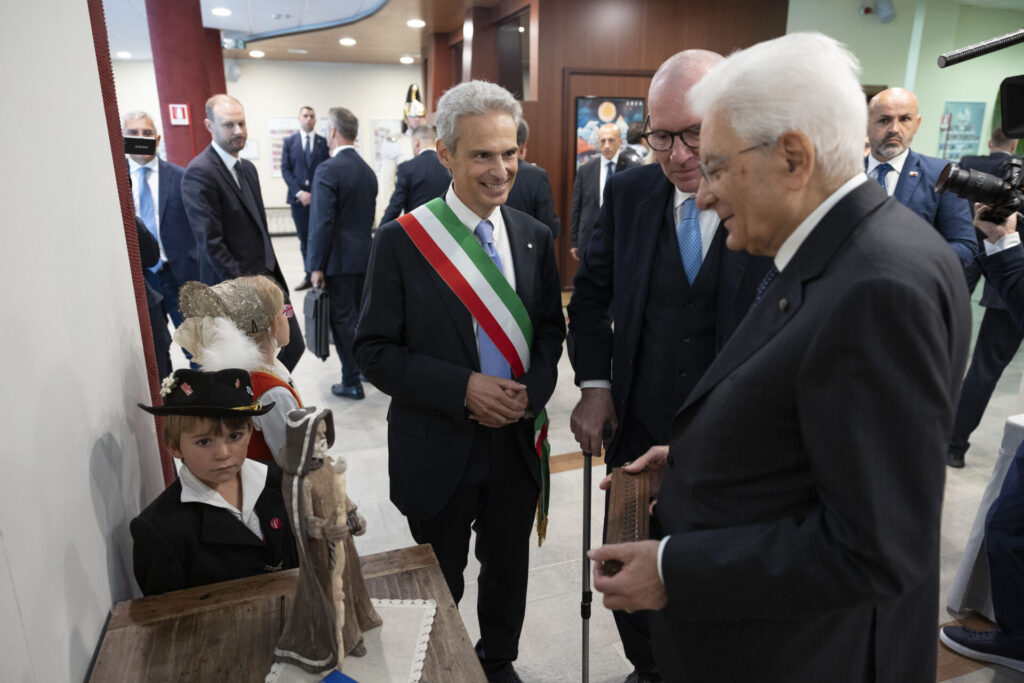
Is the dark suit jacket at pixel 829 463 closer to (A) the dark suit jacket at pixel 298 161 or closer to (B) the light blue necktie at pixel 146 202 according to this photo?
(B) the light blue necktie at pixel 146 202

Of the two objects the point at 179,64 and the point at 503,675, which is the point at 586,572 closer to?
the point at 503,675

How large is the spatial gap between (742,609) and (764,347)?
1.12 ft

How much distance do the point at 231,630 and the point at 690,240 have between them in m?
1.19

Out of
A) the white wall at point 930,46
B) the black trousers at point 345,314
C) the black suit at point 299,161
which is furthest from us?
the black suit at point 299,161

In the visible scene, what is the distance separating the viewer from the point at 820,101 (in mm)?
795

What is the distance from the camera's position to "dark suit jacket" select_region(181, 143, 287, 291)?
137 inches

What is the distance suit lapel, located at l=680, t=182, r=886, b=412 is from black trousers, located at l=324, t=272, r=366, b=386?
12.0 ft

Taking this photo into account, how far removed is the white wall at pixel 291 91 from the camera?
12461 mm

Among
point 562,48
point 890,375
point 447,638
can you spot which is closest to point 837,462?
point 890,375

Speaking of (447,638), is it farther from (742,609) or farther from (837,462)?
(837,462)

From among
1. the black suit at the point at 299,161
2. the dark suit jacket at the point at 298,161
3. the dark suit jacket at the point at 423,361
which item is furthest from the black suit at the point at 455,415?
the dark suit jacket at the point at 298,161

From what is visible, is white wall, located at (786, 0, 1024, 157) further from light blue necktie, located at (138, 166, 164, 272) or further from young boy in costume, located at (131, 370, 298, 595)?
young boy in costume, located at (131, 370, 298, 595)

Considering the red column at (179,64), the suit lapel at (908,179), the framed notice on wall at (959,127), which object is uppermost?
the red column at (179,64)

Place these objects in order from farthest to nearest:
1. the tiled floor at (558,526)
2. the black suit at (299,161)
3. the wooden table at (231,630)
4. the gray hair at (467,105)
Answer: the black suit at (299,161) → the tiled floor at (558,526) → the gray hair at (467,105) → the wooden table at (231,630)
